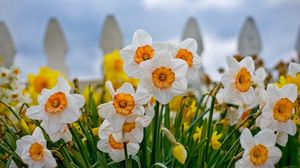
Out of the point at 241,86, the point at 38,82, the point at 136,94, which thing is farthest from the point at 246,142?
the point at 38,82

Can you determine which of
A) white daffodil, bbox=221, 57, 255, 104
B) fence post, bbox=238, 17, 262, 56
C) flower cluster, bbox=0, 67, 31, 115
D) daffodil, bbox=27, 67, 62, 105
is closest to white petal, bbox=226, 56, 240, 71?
white daffodil, bbox=221, 57, 255, 104

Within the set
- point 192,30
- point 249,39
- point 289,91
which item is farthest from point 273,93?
point 249,39

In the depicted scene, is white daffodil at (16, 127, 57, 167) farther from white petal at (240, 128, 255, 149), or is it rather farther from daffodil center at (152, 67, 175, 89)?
white petal at (240, 128, 255, 149)

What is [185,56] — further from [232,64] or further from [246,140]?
[246,140]

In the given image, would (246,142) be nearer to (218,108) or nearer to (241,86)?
(241,86)

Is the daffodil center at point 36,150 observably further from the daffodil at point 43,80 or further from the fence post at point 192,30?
the fence post at point 192,30
